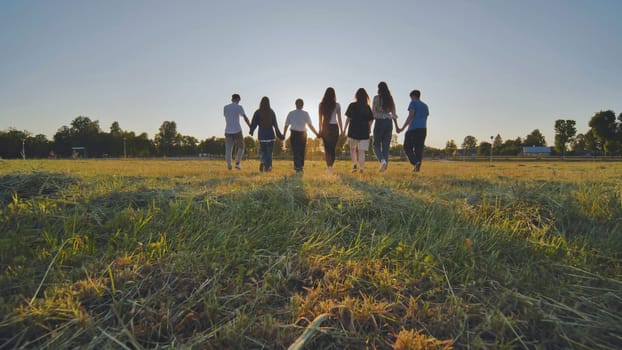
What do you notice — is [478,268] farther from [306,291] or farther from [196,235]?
[196,235]

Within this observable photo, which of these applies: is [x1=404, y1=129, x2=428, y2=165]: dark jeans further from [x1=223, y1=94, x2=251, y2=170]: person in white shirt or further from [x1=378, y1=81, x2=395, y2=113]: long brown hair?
[x1=223, y1=94, x2=251, y2=170]: person in white shirt

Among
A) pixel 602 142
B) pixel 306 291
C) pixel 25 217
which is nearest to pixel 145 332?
pixel 306 291

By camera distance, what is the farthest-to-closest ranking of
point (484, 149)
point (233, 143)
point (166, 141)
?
point (484, 149) < point (166, 141) < point (233, 143)

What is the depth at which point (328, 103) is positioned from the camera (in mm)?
7891

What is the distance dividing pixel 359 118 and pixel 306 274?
6.69 meters

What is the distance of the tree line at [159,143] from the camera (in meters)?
73.7

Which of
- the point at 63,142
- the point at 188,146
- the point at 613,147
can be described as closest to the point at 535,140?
the point at 613,147

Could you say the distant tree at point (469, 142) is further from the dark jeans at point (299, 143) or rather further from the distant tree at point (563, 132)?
the dark jeans at point (299, 143)

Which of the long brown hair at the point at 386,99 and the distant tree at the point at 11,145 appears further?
the distant tree at the point at 11,145

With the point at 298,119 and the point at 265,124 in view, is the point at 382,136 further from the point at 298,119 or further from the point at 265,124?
the point at 265,124

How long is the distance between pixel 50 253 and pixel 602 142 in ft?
330

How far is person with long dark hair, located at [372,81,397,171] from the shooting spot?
7.95 m

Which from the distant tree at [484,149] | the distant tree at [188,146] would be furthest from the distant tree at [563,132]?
the distant tree at [188,146]

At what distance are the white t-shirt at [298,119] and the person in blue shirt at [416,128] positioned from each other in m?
2.69
